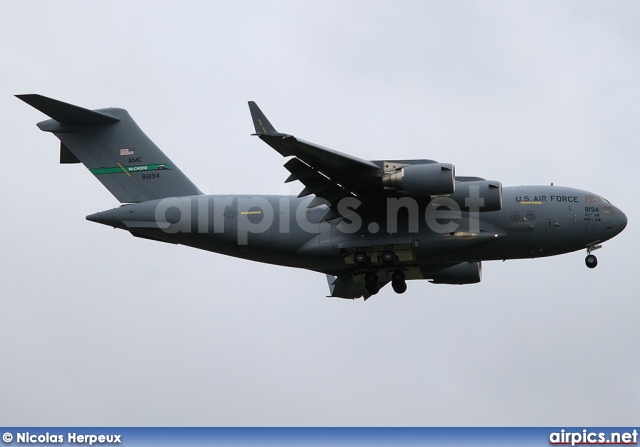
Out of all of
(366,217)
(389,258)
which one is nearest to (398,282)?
(389,258)

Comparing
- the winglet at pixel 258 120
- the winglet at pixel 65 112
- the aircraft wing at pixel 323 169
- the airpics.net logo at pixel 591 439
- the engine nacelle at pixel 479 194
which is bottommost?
the airpics.net logo at pixel 591 439

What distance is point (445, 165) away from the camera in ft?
65.3

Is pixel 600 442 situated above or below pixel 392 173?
below

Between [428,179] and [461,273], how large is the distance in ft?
13.9

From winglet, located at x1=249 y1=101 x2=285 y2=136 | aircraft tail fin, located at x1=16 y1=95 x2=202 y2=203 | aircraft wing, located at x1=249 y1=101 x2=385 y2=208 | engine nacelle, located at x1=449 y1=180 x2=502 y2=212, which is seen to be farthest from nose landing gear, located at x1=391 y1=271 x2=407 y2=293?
winglet, located at x1=249 y1=101 x2=285 y2=136

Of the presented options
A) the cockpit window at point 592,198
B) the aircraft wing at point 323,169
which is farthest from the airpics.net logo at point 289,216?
the cockpit window at point 592,198

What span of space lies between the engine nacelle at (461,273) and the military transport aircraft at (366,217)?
1054 mm

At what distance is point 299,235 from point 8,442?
20.7 ft

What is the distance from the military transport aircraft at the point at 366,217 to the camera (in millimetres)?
20328

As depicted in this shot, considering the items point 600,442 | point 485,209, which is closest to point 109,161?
point 485,209

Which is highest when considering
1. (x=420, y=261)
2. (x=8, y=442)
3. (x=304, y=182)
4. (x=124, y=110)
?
(x=124, y=110)

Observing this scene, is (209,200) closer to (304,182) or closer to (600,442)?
(304,182)

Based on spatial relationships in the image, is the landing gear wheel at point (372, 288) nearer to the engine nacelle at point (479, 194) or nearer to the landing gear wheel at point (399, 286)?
the landing gear wheel at point (399, 286)

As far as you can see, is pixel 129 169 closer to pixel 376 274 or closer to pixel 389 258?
pixel 376 274
